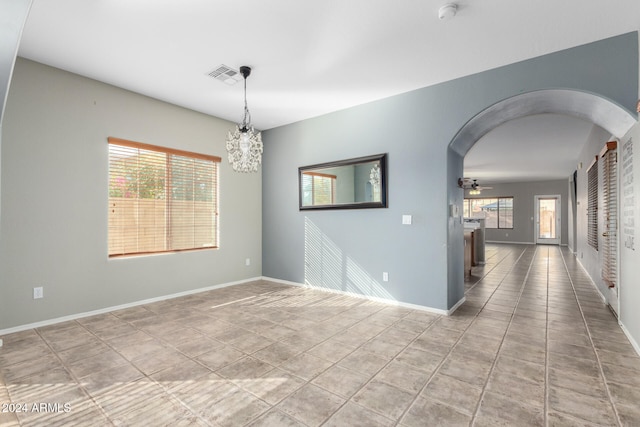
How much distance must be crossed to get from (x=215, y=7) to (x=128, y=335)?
303cm

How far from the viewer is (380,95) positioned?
4.05 meters

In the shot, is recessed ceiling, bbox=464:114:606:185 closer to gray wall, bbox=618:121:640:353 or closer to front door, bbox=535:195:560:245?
gray wall, bbox=618:121:640:353

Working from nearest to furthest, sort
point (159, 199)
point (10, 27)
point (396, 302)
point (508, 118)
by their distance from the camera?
point (10, 27), point (508, 118), point (396, 302), point (159, 199)

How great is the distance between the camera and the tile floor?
1.84m

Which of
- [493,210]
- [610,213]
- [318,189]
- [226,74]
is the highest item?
[226,74]

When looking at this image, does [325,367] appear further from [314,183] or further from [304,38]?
[314,183]

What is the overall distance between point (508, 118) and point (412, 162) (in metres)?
1.24

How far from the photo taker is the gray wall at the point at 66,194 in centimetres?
310

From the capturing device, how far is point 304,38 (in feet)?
9.03

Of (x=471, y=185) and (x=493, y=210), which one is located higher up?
(x=471, y=185)

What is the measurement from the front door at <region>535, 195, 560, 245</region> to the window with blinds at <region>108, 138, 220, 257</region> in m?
12.7

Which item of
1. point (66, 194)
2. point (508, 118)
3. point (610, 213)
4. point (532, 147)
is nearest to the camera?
point (66, 194)

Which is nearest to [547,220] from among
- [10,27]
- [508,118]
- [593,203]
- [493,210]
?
[493,210]

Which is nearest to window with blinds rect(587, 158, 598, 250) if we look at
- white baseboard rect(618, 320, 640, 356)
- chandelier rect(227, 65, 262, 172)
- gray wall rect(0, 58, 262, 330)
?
white baseboard rect(618, 320, 640, 356)
